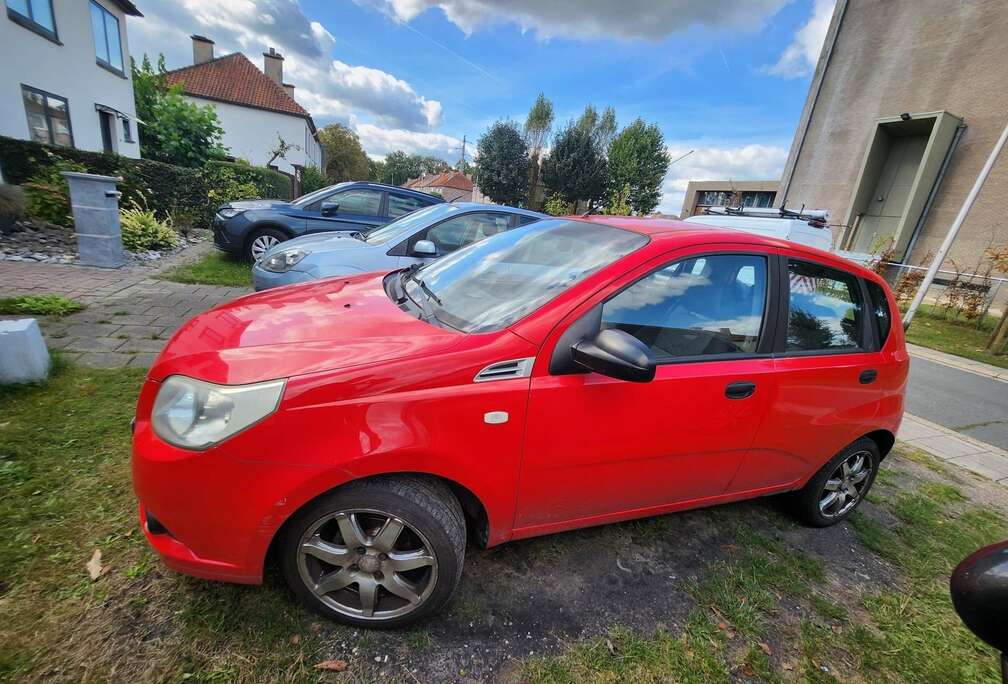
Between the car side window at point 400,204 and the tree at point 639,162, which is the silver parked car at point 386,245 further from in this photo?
the tree at point 639,162

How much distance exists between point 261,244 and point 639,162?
3738cm

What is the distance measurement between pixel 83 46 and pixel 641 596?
2039 cm

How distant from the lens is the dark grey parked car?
24.6 ft

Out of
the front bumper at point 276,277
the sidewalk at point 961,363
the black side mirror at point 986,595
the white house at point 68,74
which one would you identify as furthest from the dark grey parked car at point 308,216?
the sidewalk at point 961,363

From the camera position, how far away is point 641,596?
2.21 meters

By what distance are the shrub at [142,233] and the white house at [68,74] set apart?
19.8 feet

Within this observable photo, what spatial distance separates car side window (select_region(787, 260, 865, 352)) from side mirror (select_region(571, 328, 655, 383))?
117cm

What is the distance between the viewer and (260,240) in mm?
7652

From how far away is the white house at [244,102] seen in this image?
31656 millimetres

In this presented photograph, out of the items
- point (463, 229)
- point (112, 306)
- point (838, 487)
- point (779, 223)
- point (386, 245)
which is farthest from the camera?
point (779, 223)

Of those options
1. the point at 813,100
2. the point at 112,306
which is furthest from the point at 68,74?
the point at 813,100

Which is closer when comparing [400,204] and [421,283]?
[421,283]

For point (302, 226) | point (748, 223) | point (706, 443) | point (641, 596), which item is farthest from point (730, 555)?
point (302, 226)

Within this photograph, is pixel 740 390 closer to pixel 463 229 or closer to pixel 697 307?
pixel 697 307
